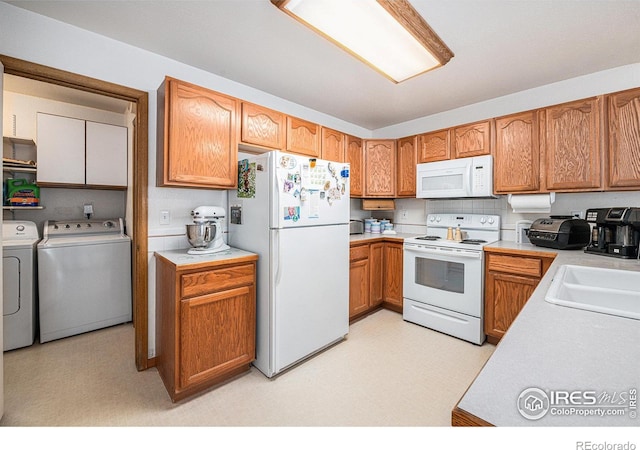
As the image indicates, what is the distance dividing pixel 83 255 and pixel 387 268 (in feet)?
10.6

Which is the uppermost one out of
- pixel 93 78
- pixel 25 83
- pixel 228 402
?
pixel 25 83

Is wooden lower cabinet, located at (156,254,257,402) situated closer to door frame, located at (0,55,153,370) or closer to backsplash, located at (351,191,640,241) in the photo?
door frame, located at (0,55,153,370)

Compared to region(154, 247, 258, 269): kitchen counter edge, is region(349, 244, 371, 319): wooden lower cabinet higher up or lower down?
lower down

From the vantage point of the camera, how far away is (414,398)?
1758mm

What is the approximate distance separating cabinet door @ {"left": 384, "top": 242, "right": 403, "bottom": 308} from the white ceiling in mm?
1683

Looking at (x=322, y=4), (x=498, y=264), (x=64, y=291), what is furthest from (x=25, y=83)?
(x=498, y=264)

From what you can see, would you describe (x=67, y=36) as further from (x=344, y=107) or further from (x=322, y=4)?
(x=344, y=107)

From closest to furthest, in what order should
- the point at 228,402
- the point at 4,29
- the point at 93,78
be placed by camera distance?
the point at 4,29, the point at 228,402, the point at 93,78

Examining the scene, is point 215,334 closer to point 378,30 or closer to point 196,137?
point 196,137

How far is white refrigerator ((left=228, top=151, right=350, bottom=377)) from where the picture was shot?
1.96 metres

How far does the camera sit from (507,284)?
2.34 m

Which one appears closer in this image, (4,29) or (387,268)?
(4,29)

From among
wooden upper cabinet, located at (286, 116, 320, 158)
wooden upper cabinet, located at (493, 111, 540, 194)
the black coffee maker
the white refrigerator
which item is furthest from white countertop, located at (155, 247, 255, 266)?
the black coffee maker

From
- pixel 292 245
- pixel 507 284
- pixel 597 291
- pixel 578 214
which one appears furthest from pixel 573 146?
pixel 292 245
